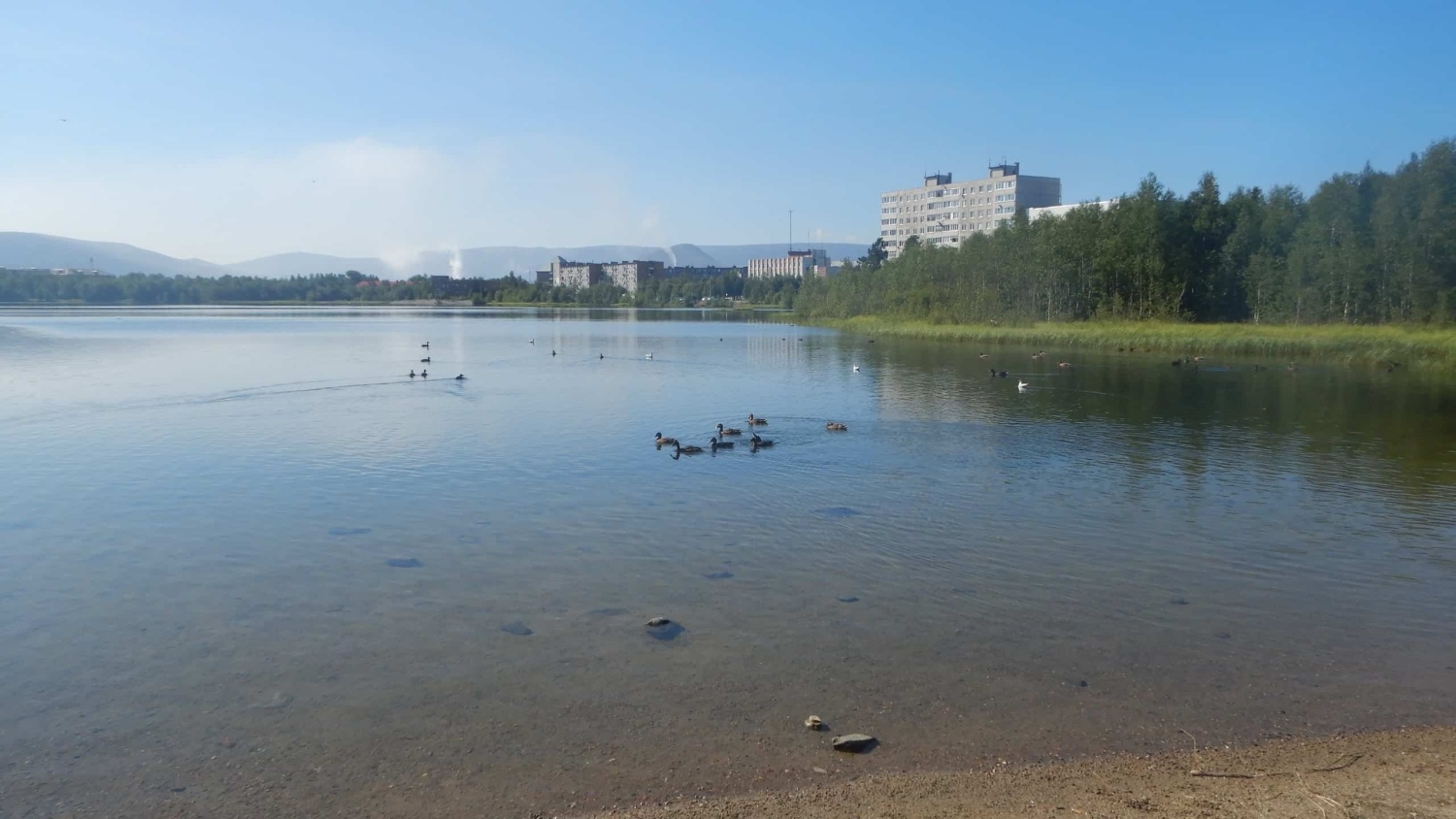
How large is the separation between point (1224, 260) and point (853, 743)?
2865 inches

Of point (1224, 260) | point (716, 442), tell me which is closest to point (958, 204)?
point (1224, 260)

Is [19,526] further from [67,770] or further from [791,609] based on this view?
[791,609]

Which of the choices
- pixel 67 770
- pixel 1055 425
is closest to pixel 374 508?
pixel 67 770

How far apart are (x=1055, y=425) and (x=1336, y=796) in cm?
2173

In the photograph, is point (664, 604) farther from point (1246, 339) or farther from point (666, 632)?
point (1246, 339)

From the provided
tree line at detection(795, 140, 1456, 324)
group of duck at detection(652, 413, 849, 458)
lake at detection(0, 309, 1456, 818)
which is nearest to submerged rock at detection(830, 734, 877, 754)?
lake at detection(0, 309, 1456, 818)

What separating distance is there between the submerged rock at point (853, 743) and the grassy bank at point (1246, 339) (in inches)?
1906

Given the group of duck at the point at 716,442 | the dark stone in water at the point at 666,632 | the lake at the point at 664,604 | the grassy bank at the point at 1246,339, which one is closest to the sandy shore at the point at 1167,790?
the lake at the point at 664,604

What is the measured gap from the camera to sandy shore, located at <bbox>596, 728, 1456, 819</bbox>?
6570 millimetres

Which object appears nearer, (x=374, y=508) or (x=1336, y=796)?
(x=1336, y=796)

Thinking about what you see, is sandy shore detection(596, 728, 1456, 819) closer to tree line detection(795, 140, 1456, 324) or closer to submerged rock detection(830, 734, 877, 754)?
submerged rock detection(830, 734, 877, 754)

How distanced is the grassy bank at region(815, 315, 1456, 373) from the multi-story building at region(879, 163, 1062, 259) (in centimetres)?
8115

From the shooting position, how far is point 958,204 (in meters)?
172

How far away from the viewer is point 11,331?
78562 mm
